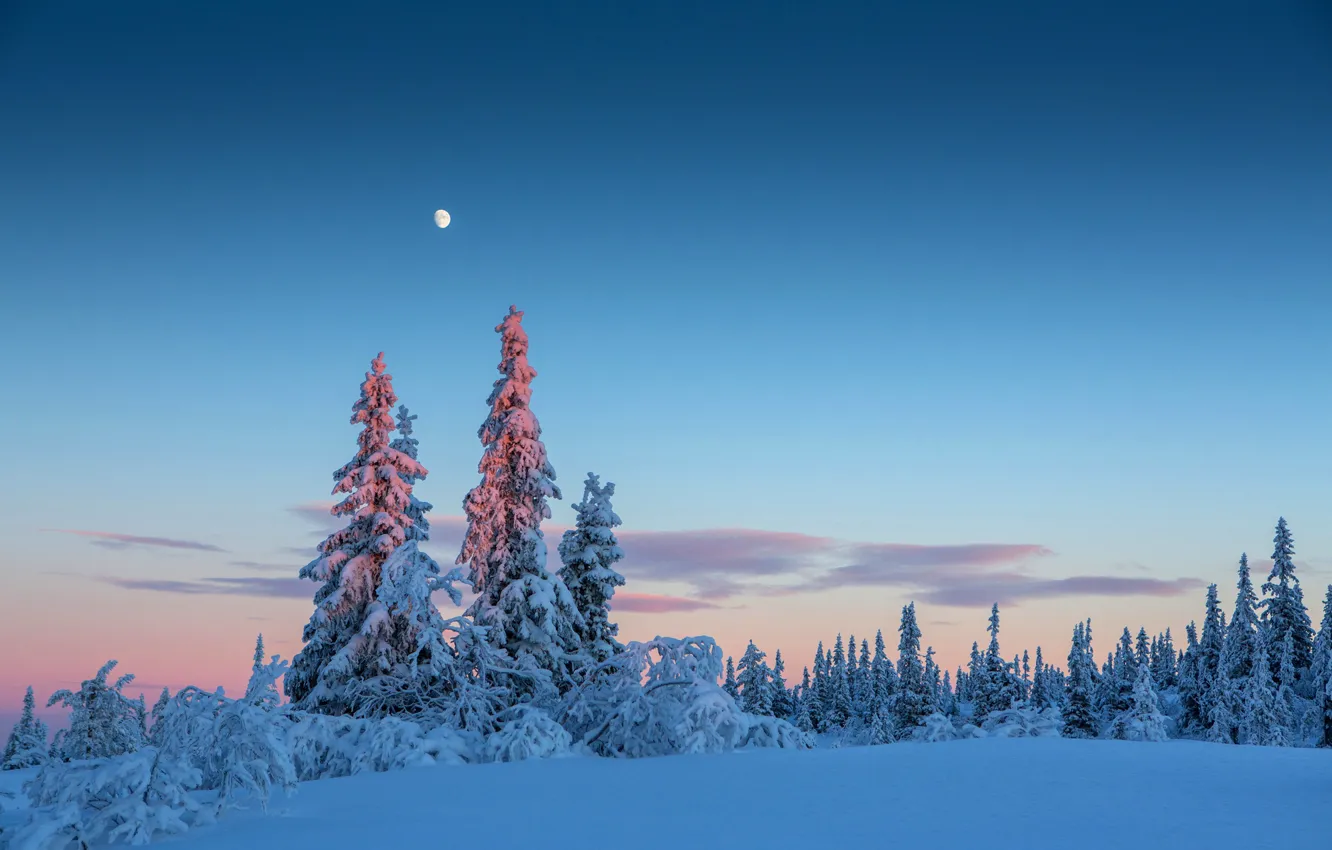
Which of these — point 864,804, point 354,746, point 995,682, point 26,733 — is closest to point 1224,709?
point 995,682

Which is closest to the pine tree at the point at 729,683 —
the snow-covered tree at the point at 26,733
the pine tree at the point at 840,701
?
the snow-covered tree at the point at 26,733

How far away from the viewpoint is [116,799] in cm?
843

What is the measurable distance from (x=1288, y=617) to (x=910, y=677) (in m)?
24.2

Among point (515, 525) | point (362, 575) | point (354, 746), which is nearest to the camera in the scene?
point (354, 746)

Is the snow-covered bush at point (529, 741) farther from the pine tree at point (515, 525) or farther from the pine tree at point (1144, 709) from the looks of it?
the pine tree at point (1144, 709)

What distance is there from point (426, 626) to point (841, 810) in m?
14.4

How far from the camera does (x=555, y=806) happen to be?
9.12m

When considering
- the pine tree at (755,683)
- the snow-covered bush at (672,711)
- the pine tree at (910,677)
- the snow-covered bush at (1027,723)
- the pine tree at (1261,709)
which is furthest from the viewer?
the pine tree at (755,683)

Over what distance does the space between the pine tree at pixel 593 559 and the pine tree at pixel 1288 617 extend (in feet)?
141

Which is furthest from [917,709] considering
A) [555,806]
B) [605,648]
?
[555,806]

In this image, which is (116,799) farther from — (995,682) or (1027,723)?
(995,682)

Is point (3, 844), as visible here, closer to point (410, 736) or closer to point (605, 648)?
point (410, 736)

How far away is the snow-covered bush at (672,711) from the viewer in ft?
45.8

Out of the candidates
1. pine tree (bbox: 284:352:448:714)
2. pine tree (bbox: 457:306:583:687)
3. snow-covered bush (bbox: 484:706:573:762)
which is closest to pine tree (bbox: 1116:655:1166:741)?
pine tree (bbox: 457:306:583:687)
